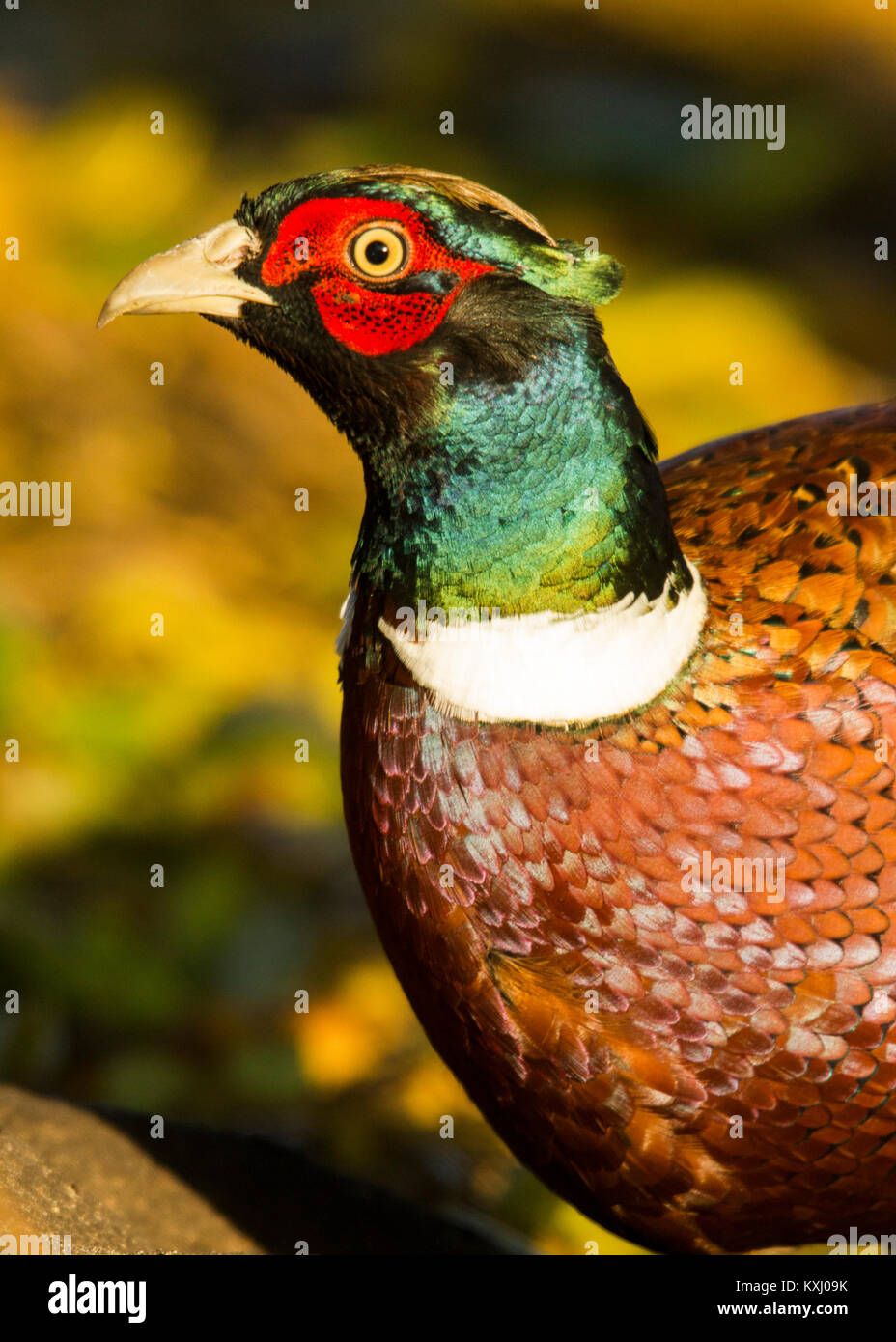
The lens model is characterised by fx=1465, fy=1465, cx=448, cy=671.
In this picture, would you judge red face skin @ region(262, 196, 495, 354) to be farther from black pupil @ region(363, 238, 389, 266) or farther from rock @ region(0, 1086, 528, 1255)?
rock @ region(0, 1086, 528, 1255)

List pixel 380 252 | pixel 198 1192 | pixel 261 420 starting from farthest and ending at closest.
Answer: pixel 261 420
pixel 198 1192
pixel 380 252

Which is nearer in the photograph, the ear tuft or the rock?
the ear tuft

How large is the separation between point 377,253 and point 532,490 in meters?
0.38

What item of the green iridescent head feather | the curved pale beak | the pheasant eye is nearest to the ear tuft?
the green iridescent head feather

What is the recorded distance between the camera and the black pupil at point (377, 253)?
1.94 m

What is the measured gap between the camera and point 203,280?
2.03m

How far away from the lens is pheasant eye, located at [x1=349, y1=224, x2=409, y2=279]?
1.94 meters

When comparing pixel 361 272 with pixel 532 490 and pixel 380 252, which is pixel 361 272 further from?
pixel 532 490

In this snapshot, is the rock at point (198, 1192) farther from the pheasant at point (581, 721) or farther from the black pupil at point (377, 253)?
the black pupil at point (377, 253)

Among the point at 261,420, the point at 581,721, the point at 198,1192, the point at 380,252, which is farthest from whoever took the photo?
the point at 261,420

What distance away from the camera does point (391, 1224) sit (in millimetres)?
3111

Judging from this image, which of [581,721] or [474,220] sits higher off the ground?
[474,220]

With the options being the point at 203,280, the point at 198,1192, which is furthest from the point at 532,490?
the point at 198,1192

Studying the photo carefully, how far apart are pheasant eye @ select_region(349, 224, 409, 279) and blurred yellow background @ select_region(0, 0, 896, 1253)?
2413 millimetres
